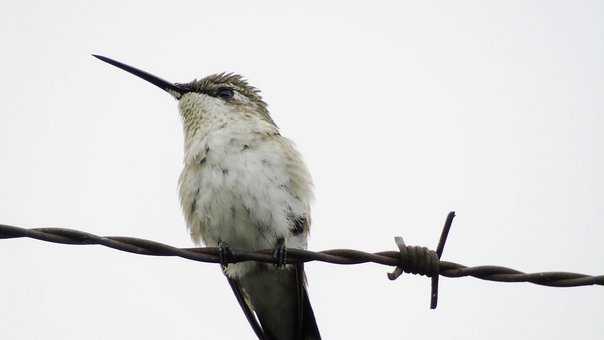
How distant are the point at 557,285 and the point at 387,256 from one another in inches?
34.8

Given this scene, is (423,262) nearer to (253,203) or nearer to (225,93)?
(253,203)

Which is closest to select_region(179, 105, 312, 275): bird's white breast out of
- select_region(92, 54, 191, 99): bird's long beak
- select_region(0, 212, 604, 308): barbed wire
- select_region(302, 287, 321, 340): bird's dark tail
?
select_region(302, 287, 321, 340): bird's dark tail

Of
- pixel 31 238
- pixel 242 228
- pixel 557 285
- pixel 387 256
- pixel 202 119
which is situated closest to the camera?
pixel 31 238

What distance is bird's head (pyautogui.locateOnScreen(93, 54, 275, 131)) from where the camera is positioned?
6.68 m

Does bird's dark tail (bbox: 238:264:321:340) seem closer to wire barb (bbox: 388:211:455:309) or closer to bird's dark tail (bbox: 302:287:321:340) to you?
bird's dark tail (bbox: 302:287:321:340)

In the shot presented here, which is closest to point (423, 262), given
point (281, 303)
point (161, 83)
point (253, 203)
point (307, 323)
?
point (253, 203)

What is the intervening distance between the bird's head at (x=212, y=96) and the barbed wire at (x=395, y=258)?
2830 millimetres

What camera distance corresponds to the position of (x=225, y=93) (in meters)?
7.13

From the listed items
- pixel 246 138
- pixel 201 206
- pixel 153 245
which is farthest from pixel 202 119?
pixel 153 245

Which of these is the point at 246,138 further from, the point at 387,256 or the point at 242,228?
the point at 387,256

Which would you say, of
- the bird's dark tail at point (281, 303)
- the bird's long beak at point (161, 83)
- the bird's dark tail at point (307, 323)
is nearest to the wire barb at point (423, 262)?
the bird's dark tail at point (281, 303)

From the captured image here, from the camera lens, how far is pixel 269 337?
6219mm

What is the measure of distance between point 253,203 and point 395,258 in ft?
5.95

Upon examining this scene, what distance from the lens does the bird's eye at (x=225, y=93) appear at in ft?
23.2
